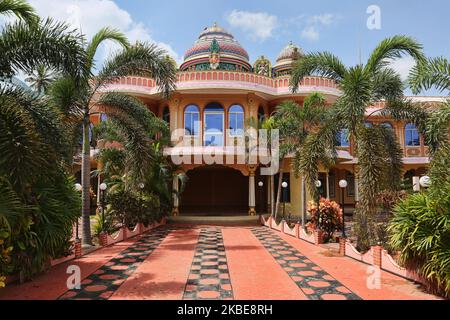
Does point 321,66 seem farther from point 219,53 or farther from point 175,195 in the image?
point 219,53

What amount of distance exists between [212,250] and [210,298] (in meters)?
4.57

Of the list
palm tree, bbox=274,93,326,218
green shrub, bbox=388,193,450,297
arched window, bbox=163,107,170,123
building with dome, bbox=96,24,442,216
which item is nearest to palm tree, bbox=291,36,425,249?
green shrub, bbox=388,193,450,297

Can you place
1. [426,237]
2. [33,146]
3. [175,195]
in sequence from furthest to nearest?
[175,195]
[426,237]
[33,146]

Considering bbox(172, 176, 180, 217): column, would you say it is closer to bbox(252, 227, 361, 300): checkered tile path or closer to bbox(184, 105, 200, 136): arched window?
bbox(184, 105, 200, 136): arched window

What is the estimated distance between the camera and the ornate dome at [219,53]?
2292 centimetres

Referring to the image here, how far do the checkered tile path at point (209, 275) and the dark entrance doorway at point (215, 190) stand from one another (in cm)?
1262

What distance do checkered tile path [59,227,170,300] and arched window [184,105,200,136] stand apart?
26.7 feet

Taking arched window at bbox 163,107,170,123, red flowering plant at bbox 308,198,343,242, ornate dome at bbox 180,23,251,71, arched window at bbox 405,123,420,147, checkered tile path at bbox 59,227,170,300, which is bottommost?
checkered tile path at bbox 59,227,170,300

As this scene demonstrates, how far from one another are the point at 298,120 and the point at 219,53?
10946mm

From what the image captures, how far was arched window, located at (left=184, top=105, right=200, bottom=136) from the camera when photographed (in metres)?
18.5

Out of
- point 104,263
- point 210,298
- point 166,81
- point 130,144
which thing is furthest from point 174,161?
point 210,298

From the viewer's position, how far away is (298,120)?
14.0 metres

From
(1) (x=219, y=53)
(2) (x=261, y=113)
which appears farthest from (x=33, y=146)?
(1) (x=219, y=53)

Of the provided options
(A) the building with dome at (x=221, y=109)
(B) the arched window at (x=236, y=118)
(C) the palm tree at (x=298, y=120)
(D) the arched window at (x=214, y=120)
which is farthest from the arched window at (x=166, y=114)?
(C) the palm tree at (x=298, y=120)
